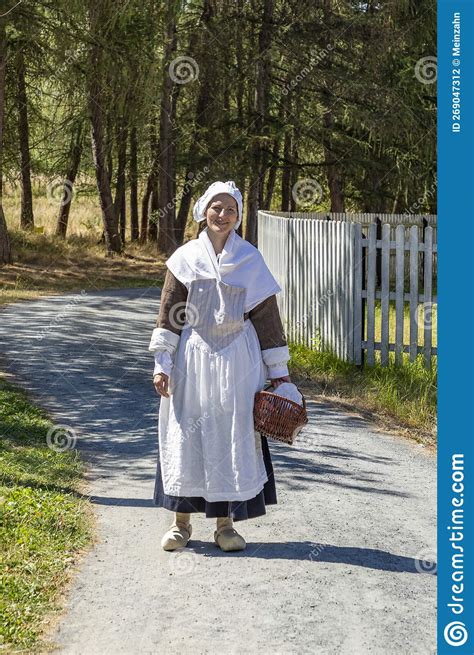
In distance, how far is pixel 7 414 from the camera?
9.56 m

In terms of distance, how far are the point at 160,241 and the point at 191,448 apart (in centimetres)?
2519

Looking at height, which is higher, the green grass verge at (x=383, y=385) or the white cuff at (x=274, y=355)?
the white cuff at (x=274, y=355)

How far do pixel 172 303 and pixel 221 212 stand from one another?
1.88 feet

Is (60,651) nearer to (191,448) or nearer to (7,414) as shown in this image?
(191,448)

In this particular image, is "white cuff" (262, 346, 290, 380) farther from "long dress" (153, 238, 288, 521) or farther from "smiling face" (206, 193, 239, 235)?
"smiling face" (206, 193, 239, 235)

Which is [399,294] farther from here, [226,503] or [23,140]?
[23,140]

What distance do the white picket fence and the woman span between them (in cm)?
531

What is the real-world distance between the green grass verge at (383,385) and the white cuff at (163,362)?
A: 4359 millimetres

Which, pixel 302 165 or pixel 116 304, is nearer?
pixel 116 304

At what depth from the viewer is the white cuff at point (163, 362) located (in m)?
5.90

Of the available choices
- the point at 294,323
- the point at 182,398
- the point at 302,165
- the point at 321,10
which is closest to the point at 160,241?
the point at 302,165

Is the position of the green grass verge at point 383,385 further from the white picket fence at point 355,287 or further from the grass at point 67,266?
the grass at point 67,266

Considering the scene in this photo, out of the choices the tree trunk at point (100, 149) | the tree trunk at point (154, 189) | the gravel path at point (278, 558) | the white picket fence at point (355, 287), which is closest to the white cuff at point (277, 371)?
the gravel path at point (278, 558)

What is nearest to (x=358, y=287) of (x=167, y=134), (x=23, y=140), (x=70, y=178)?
(x=167, y=134)
